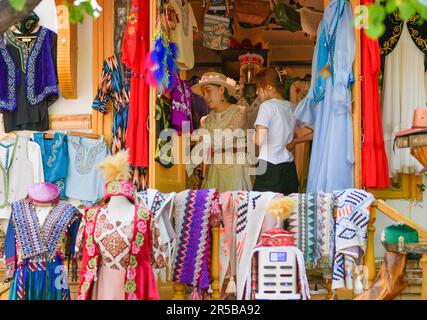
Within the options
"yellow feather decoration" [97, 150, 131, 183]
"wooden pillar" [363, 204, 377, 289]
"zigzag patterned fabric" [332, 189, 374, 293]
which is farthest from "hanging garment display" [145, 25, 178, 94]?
"wooden pillar" [363, 204, 377, 289]

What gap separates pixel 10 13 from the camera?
21.6 feet

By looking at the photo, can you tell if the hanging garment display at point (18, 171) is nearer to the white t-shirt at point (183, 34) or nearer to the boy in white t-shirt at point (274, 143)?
the white t-shirt at point (183, 34)

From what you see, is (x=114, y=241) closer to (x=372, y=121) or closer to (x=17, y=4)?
(x=17, y=4)

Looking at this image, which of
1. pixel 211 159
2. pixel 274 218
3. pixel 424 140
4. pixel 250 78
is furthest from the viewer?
pixel 250 78

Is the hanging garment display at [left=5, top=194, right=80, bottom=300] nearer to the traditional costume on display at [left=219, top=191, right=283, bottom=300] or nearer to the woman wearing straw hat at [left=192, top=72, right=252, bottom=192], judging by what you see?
the traditional costume on display at [left=219, top=191, right=283, bottom=300]

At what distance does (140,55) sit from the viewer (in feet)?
34.7

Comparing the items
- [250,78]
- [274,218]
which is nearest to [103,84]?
[250,78]

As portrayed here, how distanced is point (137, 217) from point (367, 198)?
214 centimetres

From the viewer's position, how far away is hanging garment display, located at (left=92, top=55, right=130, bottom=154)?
438 inches

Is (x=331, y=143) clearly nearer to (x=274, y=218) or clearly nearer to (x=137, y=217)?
(x=274, y=218)

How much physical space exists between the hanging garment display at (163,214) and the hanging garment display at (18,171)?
6.27 feet

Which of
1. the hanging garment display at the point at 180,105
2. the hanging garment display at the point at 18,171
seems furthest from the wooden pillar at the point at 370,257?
the hanging garment display at the point at 18,171

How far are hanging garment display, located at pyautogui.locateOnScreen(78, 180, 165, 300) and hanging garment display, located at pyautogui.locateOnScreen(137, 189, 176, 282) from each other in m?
0.93

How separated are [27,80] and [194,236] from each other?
9.40 feet
